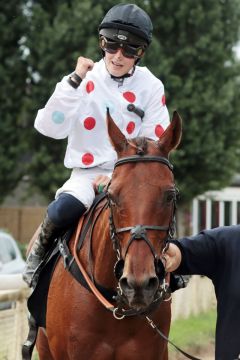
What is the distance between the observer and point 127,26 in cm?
607

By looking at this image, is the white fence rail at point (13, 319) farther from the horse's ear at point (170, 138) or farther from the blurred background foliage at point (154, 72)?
the blurred background foliage at point (154, 72)

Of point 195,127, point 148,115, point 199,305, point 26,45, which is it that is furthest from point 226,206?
point 148,115

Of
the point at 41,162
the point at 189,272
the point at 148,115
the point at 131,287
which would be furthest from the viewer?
the point at 41,162

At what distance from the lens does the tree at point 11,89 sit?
79.3 feet

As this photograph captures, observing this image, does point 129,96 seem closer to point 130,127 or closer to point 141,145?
point 130,127

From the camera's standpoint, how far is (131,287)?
4.54 m

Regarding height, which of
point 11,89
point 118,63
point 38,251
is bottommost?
point 38,251

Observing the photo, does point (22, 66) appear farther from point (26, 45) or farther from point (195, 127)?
point (195, 127)

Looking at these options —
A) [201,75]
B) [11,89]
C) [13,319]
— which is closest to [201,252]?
[13,319]

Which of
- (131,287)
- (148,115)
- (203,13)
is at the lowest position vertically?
(131,287)

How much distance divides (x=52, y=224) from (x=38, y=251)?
325 millimetres

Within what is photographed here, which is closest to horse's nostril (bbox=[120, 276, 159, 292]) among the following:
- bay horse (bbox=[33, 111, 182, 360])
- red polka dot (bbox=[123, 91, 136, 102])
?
bay horse (bbox=[33, 111, 182, 360])

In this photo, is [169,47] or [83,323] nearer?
[83,323]

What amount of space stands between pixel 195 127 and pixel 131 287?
20081mm
